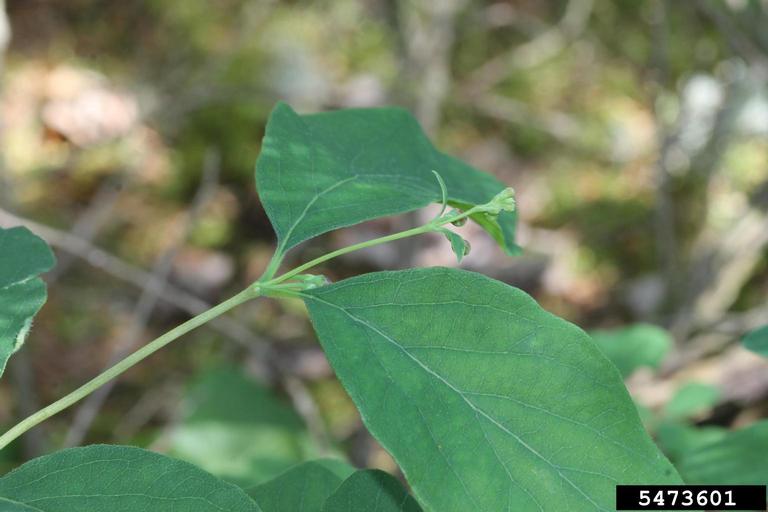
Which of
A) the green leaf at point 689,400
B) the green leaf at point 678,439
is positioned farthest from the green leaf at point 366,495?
the green leaf at point 689,400

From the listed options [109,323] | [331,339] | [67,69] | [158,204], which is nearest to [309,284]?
[331,339]

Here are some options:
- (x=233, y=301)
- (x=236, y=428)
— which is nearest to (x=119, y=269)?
(x=236, y=428)

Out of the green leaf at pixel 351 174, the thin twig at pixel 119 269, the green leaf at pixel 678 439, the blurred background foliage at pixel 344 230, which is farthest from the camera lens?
the blurred background foliage at pixel 344 230

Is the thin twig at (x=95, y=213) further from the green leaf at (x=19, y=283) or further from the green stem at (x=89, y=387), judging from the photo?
the green stem at (x=89, y=387)

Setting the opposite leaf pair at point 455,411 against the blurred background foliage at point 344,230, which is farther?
the blurred background foliage at point 344,230

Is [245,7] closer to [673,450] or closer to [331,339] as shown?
[673,450]

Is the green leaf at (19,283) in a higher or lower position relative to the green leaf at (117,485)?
higher

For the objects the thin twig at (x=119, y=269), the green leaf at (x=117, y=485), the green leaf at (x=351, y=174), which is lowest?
the green leaf at (x=117, y=485)
